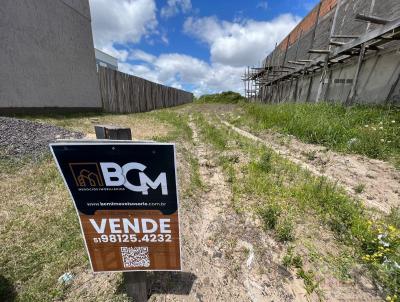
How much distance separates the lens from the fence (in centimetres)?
1122

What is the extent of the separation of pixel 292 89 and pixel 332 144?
11.3 m

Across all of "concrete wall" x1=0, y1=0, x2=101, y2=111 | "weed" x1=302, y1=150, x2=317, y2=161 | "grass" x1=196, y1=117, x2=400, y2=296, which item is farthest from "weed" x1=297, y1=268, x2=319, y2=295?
"concrete wall" x1=0, y1=0, x2=101, y2=111

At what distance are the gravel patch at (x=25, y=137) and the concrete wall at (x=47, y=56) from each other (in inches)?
124

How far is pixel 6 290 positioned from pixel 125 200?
4.22 ft

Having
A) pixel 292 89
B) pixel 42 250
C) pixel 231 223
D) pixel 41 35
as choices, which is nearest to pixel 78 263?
pixel 42 250

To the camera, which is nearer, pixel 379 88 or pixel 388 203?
pixel 388 203

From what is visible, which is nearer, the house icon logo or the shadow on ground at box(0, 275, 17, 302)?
the house icon logo

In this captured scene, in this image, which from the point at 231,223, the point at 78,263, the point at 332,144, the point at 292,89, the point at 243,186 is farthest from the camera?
the point at 292,89

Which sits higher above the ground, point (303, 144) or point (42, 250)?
point (303, 144)

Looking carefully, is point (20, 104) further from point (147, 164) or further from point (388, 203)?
point (388, 203)

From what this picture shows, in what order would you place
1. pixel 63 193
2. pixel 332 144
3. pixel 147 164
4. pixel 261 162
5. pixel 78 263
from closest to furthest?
pixel 147 164 < pixel 78 263 < pixel 63 193 < pixel 261 162 < pixel 332 144

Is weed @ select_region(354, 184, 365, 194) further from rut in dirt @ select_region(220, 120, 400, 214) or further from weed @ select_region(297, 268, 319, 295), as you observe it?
weed @ select_region(297, 268, 319, 295)

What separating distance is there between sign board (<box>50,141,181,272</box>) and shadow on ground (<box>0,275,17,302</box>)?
72cm

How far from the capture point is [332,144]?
491 centimetres
